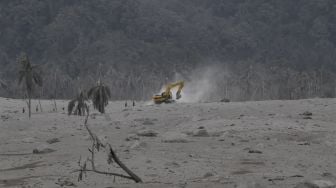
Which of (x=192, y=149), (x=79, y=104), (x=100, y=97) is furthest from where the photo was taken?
(x=100, y=97)

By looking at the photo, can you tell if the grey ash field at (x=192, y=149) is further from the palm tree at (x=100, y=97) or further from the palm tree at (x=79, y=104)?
the palm tree at (x=100, y=97)

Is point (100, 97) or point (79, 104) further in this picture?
point (100, 97)

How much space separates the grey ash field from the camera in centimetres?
2005

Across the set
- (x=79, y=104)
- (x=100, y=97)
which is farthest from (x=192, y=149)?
(x=100, y=97)

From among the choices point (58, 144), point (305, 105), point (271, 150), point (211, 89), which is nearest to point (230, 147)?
point (271, 150)

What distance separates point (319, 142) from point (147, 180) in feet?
40.0

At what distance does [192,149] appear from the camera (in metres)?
27.7

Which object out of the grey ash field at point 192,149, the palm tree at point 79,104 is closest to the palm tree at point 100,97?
the palm tree at point 79,104

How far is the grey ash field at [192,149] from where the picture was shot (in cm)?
2005

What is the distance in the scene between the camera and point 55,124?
46.2 metres

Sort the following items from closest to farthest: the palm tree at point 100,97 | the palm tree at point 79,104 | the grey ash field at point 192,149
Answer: the grey ash field at point 192,149
the palm tree at point 79,104
the palm tree at point 100,97

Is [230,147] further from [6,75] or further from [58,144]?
[6,75]

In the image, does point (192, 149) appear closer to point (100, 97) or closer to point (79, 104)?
point (79, 104)

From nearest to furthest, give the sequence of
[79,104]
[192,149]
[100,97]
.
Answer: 1. [192,149]
2. [79,104]
3. [100,97]
